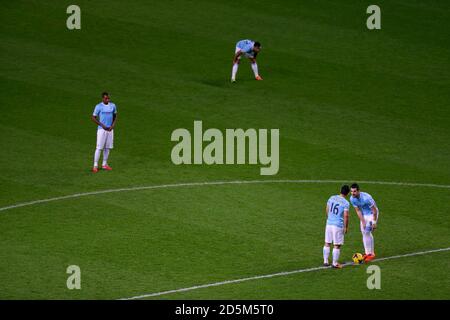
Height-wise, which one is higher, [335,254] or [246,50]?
[246,50]

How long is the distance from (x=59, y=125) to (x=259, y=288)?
12.3 metres

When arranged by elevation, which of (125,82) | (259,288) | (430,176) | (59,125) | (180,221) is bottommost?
(259,288)

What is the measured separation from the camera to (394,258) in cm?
2250

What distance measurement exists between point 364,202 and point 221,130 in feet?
29.9

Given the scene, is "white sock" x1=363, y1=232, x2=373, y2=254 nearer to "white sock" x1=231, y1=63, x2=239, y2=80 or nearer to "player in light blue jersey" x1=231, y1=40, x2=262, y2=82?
"player in light blue jersey" x1=231, y1=40, x2=262, y2=82

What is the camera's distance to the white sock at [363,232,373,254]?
22156 mm

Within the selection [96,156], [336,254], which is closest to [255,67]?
[96,156]

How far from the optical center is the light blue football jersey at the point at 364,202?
73.3ft

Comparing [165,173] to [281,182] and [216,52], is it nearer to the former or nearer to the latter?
[281,182]

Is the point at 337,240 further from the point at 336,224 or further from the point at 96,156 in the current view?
the point at 96,156

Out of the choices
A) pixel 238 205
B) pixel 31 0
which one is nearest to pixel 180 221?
pixel 238 205

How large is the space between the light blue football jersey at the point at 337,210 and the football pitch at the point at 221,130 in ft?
3.56

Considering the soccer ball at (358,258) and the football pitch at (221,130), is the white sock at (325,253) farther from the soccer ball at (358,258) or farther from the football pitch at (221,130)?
the soccer ball at (358,258)

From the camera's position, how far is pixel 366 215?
22406mm
